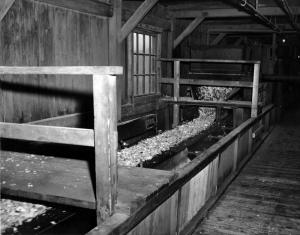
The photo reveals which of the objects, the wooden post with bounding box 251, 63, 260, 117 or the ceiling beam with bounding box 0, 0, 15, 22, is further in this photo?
the wooden post with bounding box 251, 63, 260, 117

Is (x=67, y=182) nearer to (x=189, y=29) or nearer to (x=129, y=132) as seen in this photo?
(x=129, y=132)

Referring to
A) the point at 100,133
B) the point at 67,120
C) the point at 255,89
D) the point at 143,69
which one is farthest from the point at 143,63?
the point at 100,133

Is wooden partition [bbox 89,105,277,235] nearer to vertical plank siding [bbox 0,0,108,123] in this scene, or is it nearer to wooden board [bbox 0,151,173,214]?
wooden board [bbox 0,151,173,214]

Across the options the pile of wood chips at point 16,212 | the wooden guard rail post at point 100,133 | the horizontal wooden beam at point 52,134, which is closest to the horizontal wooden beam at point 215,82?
the pile of wood chips at point 16,212

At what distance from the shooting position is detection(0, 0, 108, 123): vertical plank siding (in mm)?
4574

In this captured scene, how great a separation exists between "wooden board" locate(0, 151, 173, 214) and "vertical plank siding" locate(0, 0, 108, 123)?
1.24 metres

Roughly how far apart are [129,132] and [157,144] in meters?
0.70

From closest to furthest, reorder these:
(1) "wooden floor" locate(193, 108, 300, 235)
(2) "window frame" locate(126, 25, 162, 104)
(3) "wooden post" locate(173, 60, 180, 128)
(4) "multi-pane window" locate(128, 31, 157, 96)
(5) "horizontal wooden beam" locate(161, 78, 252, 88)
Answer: (1) "wooden floor" locate(193, 108, 300, 235) < (2) "window frame" locate(126, 25, 162, 104) < (4) "multi-pane window" locate(128, 31, 157, 96) < (5) "horizontal wooden beam" locate(161, 78, 252, 88) < (3) "wooden post" locate(173, 60, 180, 128)

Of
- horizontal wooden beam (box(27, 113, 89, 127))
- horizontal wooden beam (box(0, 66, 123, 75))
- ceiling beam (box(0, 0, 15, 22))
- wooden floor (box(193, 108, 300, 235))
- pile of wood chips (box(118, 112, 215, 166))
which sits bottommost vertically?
wooden floor (box(193, 108, 300, 235))

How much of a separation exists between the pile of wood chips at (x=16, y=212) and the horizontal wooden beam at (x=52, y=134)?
96cm

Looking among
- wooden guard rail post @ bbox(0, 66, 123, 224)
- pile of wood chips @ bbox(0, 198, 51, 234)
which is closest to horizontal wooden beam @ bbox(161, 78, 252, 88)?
pile of wood chips @ bbox(0, 198, 51, 234)

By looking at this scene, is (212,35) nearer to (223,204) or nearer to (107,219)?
(223,204)

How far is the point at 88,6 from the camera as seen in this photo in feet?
19.4

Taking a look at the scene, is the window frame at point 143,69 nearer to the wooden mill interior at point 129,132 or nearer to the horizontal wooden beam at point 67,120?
the wooden mill interior at point 129,132
